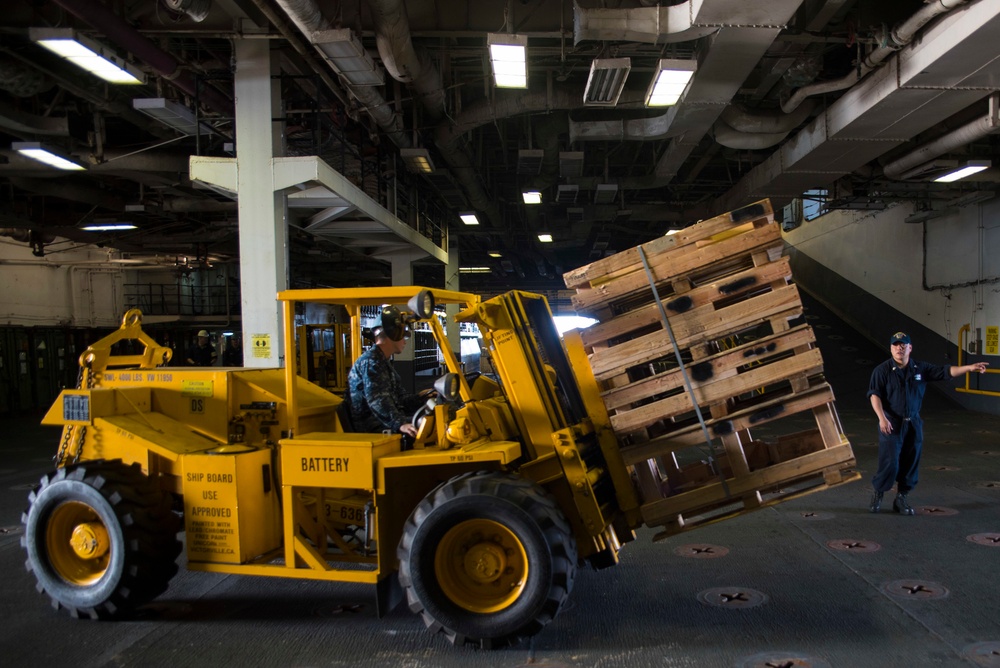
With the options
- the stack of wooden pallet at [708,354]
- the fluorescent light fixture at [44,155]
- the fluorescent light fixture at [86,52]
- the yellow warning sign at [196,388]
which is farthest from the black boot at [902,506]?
the fluorescent light fixture at [44,155]

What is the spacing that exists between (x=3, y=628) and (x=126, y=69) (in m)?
6.08

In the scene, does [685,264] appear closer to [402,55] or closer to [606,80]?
[606,80]

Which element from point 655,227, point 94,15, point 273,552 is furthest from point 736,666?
point 655,227

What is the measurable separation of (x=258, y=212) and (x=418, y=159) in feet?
12.5

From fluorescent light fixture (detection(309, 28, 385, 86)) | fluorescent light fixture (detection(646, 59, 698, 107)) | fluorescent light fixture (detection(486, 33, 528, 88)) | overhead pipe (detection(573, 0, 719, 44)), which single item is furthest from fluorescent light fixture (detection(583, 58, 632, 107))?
fluorescent light fixture (detection(309, 28, 385, 86))

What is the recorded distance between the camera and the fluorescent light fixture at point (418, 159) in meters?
11.4

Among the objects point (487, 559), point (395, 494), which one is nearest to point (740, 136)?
point (395, 494)

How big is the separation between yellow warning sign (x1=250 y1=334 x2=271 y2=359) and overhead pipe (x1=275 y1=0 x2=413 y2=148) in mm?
3445

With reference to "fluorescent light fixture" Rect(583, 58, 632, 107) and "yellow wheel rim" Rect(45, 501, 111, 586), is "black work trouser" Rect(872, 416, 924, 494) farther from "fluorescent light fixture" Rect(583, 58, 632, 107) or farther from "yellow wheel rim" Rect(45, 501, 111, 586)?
"yellow wheel rim" Rect(45, 501, 111, 586)

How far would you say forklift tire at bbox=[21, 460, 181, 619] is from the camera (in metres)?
4.61

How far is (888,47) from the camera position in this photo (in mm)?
7746

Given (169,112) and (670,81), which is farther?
(169,112)

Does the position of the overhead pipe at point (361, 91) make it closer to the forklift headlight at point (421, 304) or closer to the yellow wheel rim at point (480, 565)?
the forklift headlight at point (421, 304)

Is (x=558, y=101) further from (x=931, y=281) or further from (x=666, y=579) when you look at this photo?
(x=931, y=281)
